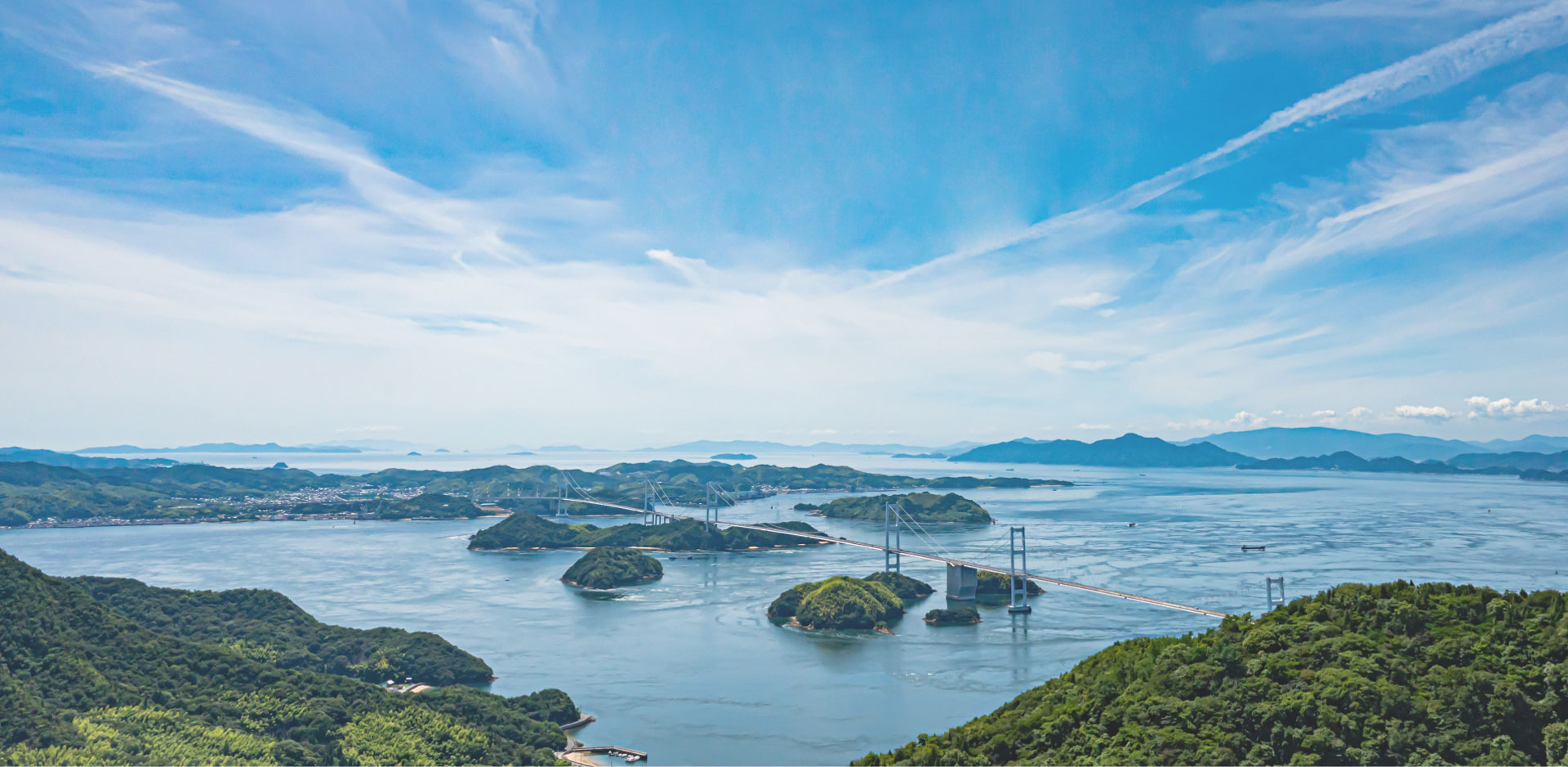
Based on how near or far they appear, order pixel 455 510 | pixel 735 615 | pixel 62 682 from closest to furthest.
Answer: pixel 62 682
pixel 735 615
pixel 455 510

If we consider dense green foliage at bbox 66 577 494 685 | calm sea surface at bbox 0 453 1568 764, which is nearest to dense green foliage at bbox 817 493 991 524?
calm sea surface at bbox 0 453 1568 764

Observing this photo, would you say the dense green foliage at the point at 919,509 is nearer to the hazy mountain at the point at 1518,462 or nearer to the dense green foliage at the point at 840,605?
the dense green foliage at the point at 840,605

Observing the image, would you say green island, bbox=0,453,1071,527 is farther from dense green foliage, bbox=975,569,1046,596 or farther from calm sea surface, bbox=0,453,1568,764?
dense green foliage, bbox=975,569,1046,596

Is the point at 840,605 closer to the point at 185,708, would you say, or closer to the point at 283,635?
the point at 283,635

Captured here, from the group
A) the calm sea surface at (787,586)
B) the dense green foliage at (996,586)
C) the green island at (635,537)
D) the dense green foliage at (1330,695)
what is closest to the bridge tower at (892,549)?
the calm sea surface at (787,586)

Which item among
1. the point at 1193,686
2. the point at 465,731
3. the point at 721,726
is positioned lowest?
the point at 721,726

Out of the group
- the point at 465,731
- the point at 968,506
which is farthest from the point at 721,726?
the point at 968,506

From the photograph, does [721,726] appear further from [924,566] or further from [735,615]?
[924,566]
